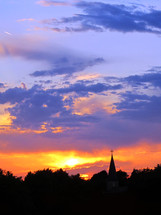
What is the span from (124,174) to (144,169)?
18675mm

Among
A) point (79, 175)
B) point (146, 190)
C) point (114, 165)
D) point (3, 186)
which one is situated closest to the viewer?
point (3, 186)

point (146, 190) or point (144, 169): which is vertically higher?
point (144, 169)

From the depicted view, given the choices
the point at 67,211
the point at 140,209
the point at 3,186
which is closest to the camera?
the point at 67,211

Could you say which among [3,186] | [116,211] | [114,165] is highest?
[114,165]

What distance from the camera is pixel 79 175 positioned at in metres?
130

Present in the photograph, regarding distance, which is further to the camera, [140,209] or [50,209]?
[140,209]

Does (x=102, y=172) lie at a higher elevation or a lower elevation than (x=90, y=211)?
higher

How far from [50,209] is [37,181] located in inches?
1977

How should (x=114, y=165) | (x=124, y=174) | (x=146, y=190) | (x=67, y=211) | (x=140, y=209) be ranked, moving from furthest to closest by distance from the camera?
(x=124, y=174), (x=114, y=165), (x=146, y=190), (x=140, y=209), (x=67, y=211)

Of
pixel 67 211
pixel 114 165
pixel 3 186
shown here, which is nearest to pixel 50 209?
pixel 67 211

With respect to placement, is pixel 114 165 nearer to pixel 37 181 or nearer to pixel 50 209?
pixel 37 181

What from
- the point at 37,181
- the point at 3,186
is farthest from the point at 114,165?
the point at 3,186

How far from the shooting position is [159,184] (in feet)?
286

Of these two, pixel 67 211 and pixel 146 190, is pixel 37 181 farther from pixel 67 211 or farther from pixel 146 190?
pixel 67 211
